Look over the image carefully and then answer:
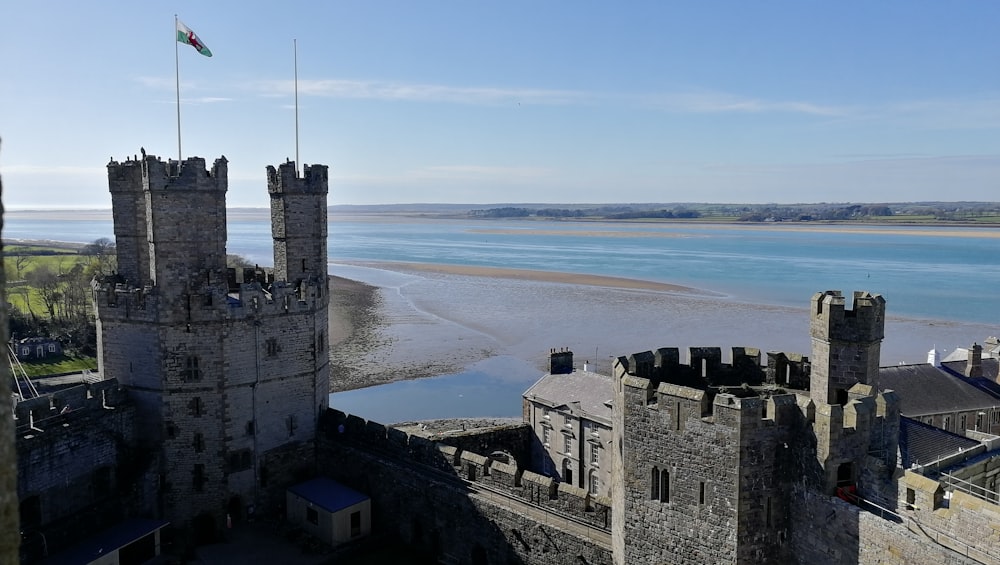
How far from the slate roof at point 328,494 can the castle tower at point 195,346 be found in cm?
82

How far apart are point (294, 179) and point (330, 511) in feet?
31.3

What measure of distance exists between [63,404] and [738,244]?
16061 centimetres

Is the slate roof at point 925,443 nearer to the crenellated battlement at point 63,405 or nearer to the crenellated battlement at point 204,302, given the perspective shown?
the crenellated battlement at point 204,302

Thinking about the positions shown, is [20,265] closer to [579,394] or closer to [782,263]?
[579,394]

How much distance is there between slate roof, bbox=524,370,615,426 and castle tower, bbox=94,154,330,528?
916 cm

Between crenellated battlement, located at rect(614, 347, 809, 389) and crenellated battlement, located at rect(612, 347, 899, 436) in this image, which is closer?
crenellated battlement, located at rect(612, 347, 899, 436)

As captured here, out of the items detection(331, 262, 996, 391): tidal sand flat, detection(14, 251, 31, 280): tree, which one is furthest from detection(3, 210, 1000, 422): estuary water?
detection(14, 251, 31, 280): tree

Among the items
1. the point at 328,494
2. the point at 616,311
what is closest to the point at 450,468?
the point at 328,494

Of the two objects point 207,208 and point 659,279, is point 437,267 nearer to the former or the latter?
point 659,279

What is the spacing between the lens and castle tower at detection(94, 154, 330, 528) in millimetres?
21047

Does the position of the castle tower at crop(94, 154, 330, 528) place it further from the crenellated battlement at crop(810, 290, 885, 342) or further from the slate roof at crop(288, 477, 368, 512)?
the crenellated battlement at crop(810, 290, 885, 342)

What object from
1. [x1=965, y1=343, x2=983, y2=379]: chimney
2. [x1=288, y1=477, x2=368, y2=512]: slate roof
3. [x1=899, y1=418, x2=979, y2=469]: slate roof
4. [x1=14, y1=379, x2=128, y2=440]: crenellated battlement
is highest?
[x1=14, y1=379, x2=128, y2=440]: crenellated battlement

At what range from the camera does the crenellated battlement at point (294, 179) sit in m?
23.0

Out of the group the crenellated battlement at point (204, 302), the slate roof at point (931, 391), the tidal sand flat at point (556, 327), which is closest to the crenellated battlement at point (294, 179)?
the crenellated battlement at point (204, 302)
